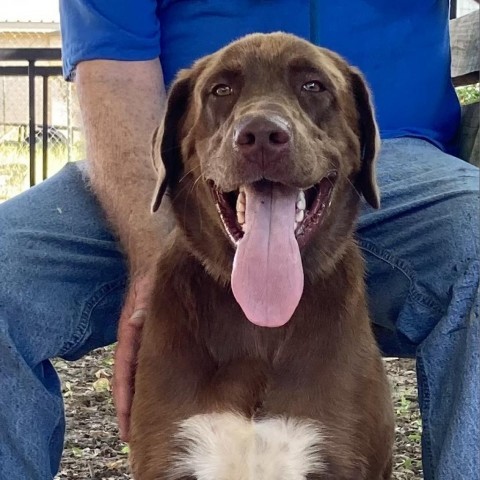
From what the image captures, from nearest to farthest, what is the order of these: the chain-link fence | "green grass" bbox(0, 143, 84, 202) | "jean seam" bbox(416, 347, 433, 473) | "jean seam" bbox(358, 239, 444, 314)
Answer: "jean seam" bbox(416, 347, 433, 473) < "jean seam" bbox(358, 239, 444, 314) < the chain-link fence < "green grass" bbox(0, 143, 84, 202)

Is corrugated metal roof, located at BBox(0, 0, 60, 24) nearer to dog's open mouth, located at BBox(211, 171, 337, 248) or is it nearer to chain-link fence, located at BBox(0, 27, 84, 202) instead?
chain-link fence, located at BBox(0, 27, 84, 202)

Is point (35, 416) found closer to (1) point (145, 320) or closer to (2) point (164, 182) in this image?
(1) point (145, 320)

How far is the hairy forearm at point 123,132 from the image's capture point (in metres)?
2.51

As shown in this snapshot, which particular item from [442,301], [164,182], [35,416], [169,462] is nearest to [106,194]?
[164,182]

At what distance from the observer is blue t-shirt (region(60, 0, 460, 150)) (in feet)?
8.36

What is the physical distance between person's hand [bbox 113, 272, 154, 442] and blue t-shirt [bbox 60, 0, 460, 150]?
27.3 inches

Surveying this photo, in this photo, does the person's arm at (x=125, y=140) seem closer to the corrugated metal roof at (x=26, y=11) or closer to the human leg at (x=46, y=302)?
the human leg at (x=46, y=302)

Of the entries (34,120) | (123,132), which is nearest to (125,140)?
(123,132)

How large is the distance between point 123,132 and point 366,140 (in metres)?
0.71

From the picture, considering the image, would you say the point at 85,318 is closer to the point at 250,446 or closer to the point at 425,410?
the point at 250,446

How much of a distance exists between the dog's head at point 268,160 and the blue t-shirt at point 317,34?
0.32 metres

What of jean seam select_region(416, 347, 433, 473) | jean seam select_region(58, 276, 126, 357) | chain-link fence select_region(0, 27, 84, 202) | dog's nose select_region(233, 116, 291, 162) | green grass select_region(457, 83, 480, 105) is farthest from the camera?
chain-link fence select_region(0, 27, 84, 202)

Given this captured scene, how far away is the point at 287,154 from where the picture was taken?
1892mm

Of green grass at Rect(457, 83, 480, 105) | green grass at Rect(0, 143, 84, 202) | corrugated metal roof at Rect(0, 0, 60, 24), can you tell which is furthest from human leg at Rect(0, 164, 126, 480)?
corrugated metal roof at Rect(0, 0, 60, 24)
